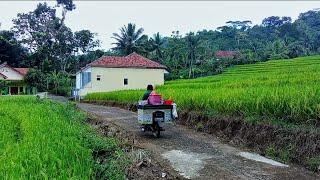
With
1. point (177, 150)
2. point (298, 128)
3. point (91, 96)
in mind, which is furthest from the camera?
point (91, 96)

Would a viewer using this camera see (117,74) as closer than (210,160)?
No

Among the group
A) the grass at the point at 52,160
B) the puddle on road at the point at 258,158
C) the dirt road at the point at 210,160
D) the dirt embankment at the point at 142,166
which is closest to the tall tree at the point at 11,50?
the dirt road at the point at 210,160

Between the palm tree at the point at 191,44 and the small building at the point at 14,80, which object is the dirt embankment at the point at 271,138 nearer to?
the palm tree at the point at 191,44

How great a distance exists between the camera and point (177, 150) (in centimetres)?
820

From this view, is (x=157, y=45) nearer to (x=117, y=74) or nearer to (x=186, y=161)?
(x=117, y=74)

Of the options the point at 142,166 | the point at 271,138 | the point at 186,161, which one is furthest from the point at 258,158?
the point at 142,166

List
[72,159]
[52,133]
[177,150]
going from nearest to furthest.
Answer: [72,159], [52,133], [177,150]

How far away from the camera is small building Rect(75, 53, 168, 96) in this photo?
3164cm

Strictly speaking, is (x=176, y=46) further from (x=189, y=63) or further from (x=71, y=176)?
(x=71, y=176)

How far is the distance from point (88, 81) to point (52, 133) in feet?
84.8

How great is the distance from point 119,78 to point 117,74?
361mm

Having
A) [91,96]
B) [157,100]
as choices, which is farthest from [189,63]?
[157,100]

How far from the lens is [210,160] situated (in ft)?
23.8

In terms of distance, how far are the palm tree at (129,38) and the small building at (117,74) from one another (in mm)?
10177
